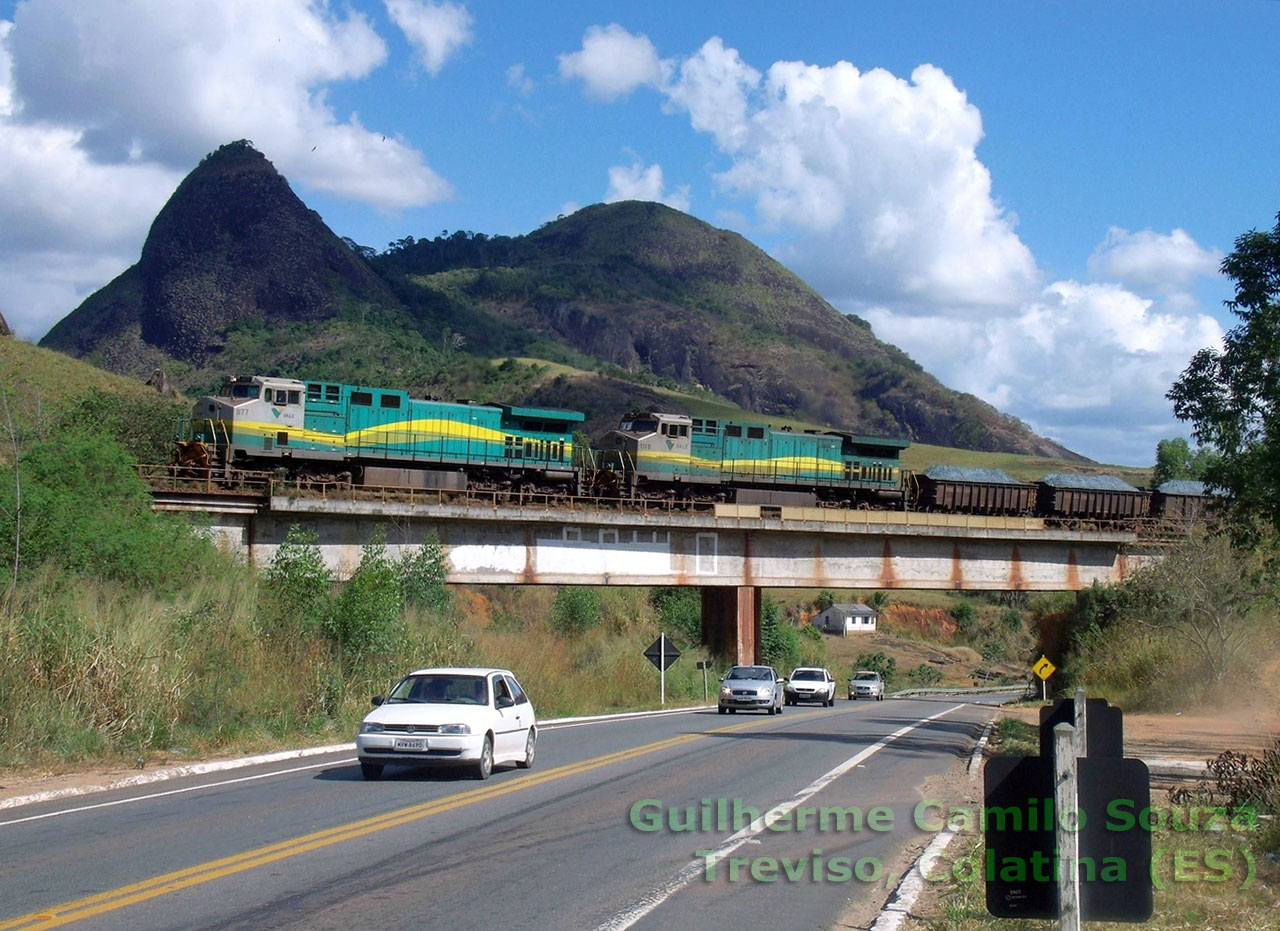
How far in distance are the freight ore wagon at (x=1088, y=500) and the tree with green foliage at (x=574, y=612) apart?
22219 mm

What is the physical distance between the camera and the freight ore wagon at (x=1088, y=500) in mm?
56656

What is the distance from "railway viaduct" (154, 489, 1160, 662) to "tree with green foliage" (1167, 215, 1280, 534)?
2229 cm

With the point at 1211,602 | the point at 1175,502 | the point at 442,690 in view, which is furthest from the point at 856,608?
the point at 442,690

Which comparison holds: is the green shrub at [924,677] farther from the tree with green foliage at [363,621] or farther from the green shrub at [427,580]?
the tree with green foliage at [363,621]

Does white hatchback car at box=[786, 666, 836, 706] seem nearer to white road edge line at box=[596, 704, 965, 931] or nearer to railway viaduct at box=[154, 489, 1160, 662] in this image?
railway viaduct at box=[154, 489, 1160, 662]

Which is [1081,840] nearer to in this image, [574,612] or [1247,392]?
[1247,392]

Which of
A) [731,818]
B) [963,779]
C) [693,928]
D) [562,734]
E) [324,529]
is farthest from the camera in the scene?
[324,529]

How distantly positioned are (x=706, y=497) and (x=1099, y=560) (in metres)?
17.0

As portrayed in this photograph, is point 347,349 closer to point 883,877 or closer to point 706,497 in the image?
point 706,497

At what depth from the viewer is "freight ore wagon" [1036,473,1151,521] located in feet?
186

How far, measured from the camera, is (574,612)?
49.8 metres

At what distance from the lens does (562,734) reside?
23531 mm

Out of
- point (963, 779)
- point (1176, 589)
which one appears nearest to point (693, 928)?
point (963, 779)

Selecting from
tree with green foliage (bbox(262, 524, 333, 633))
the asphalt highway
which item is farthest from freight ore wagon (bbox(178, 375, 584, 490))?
the asphalt highway
